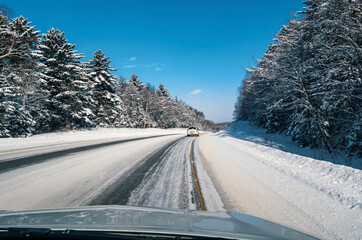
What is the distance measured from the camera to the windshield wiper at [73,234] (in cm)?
165

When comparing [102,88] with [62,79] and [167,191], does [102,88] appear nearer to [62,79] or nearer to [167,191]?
[62,79]

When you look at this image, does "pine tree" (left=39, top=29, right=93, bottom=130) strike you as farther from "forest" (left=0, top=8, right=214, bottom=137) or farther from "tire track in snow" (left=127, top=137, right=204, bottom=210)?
"tire track in snow" (left=127, top=137, right=204, bottom=210)

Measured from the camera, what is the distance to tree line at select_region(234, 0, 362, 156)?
9.53m

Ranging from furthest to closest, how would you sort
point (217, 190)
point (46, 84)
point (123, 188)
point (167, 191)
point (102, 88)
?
point (102, 88) < point (46, 84) < point (217, 190) < point (123, 188) < point (167, 191)

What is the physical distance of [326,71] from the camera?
10289mm

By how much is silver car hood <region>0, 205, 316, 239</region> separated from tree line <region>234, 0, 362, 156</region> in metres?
10.0

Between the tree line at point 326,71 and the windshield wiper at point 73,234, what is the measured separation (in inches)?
432

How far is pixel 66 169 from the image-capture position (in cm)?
641

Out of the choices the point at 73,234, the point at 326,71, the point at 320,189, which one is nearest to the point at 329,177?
the point at 320,189

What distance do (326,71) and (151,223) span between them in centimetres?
1248

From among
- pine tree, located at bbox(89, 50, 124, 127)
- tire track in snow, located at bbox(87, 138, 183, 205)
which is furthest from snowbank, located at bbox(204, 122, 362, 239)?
pine tree, located at bbox(89, 50, 124, 127)

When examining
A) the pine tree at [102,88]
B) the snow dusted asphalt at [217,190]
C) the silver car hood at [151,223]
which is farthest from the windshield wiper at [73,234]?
the pine tree at [102,88]

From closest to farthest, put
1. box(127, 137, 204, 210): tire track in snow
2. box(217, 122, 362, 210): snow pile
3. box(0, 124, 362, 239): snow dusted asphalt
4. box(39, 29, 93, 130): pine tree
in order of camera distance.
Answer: box(0, 124, 362, 239): snow dusted asphalt → box(127, 137, 204, 210): tire track in snow → box(217, 122, 362, 210): snow pile → box(39, 29, 93, 130): pine tree

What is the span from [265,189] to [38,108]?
81.1 feet
